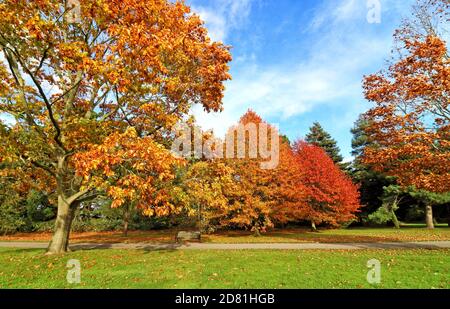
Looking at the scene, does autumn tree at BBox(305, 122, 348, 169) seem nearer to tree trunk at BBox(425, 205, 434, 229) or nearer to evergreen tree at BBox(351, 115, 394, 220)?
evergreen tree at BBox(351, 115, 394, 220)

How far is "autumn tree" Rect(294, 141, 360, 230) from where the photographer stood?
101ft

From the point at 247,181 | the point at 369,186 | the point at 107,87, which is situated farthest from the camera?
the point at 369,186

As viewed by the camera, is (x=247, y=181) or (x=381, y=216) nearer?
(x=247, y=181)

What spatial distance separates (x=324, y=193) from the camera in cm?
3081

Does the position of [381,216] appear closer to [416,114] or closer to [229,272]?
[416,114]

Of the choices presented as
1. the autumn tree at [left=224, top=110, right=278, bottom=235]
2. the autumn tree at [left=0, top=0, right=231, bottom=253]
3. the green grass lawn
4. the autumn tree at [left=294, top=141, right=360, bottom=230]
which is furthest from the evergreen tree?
the autumn tree at [left=0, top=0, right=231, bottom=253]

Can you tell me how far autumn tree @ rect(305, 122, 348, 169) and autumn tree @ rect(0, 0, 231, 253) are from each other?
124 feet

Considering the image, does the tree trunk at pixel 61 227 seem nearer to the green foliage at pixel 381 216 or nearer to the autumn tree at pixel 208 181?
the autumn tree at pixel 208 181

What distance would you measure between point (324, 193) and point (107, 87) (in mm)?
25677

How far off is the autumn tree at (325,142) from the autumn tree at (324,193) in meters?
15.5

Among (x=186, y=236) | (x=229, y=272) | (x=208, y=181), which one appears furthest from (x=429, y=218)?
(x=229, y=272)

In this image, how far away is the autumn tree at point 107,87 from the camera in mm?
8445

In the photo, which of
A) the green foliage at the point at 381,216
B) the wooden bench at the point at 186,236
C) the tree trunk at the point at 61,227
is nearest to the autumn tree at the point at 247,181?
the wooden bench at the point at 186,236

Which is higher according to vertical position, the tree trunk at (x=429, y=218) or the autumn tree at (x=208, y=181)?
the autumn tree at (x=208, y=181)
